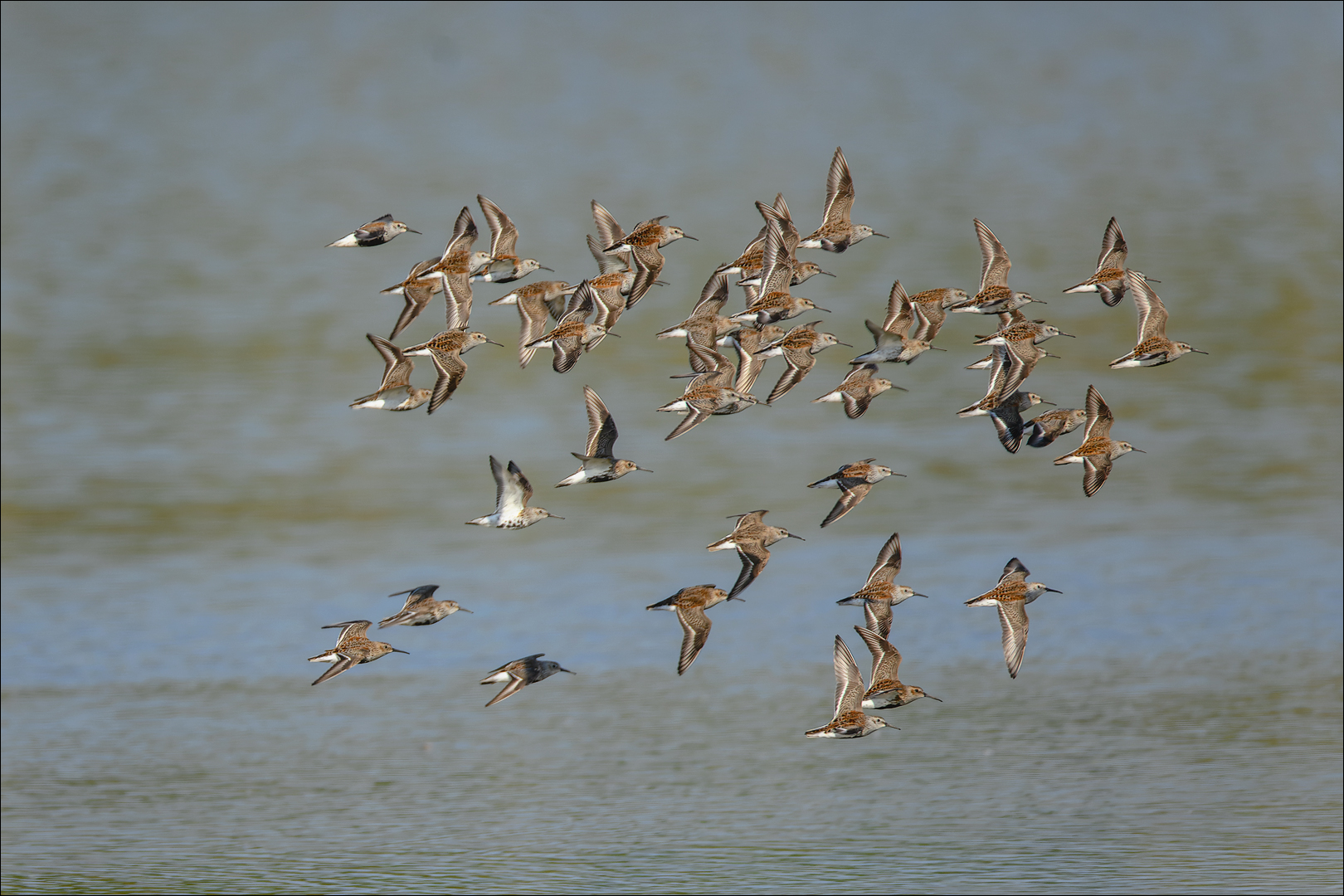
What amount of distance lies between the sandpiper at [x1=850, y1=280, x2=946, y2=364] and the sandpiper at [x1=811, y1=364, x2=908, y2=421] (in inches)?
8.8

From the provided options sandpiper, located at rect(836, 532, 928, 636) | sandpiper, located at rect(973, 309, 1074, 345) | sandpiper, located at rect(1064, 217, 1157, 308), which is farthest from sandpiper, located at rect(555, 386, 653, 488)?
sandpiper, located at rect(1064, 217, 1157, 308)

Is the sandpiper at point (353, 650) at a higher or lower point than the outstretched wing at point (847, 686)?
higher

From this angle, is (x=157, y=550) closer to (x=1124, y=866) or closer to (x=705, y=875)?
(x=705, y=875)

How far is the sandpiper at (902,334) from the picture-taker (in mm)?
10414

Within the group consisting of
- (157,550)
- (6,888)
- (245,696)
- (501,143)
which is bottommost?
(6,888)

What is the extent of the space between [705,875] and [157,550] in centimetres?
839

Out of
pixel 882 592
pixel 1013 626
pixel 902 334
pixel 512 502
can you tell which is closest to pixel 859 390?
pixel 902 334

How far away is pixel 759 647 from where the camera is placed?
53.6ft

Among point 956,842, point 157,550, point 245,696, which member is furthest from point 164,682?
point 956,842

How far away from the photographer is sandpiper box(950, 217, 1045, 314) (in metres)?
10.2

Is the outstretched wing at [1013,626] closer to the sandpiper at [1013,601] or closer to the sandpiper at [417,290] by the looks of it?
the sandpiper at [1013,601]

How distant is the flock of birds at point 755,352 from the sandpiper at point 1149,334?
0.04 feet

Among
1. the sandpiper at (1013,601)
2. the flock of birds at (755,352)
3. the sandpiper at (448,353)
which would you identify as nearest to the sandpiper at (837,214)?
the flock of birds at (755,352)

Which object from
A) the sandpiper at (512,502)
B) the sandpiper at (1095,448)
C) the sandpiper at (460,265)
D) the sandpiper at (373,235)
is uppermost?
the sandpiper at (373,235)
